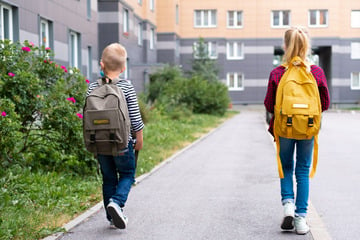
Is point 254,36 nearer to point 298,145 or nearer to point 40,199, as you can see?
point 40,199

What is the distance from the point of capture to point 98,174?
839 centimetres

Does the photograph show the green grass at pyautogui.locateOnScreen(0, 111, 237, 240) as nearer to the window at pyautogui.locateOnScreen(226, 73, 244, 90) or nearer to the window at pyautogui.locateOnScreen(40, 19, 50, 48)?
the window at pyautogui.locateOnScreen(40, 19, 50, 48)

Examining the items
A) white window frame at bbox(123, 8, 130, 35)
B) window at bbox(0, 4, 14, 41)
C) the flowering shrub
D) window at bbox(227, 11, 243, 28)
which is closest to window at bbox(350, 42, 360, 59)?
window at bbox(227, 11, 243, 28)

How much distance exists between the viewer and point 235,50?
1954 inches

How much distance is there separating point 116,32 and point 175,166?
2033 centimetres

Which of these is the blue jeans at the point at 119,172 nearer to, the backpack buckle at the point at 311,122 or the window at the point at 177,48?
the backpack buckle at the point at 311,122

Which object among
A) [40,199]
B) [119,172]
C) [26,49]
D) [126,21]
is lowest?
[40,199]

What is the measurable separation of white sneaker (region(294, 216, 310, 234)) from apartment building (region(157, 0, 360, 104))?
43116 mm

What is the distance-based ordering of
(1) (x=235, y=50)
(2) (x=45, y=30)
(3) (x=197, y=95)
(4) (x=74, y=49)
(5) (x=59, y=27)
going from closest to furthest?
(2) (x=45, y=30)
(5) (x=59, y=27)
(4) (x=74, y=49)
(3) (x=197, y=95)
(1) (x=235, y=50)

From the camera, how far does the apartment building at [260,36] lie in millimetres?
48344

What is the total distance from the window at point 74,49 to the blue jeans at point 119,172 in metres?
17.2

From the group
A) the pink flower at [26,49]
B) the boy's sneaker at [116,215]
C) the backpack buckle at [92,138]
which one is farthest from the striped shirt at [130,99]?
the pink flower at [26,49]

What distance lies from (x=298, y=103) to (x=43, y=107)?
4.15m

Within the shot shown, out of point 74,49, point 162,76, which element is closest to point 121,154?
point 74,49
